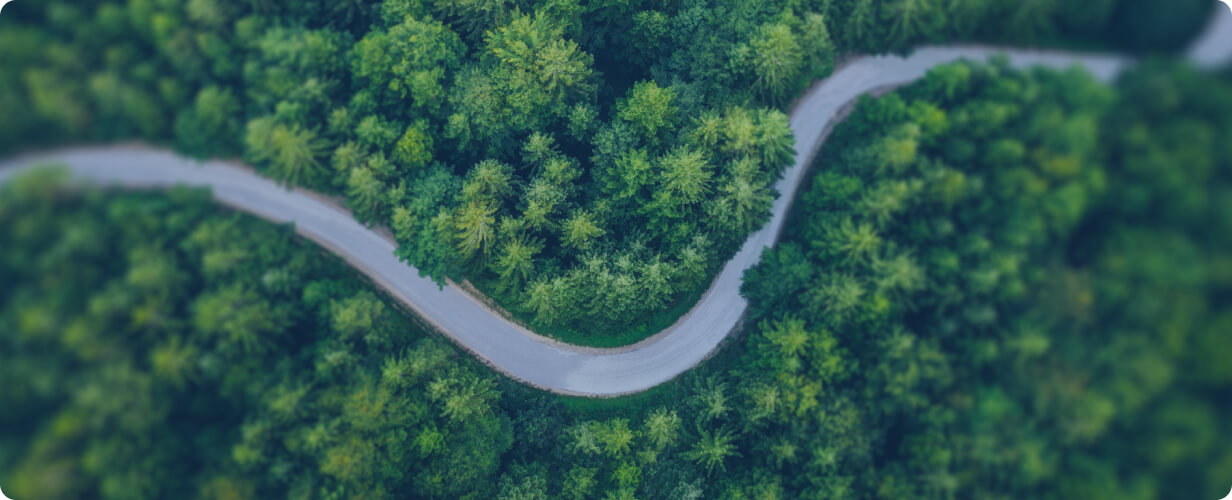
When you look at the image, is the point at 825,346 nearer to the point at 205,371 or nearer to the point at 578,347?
the point at 578,347

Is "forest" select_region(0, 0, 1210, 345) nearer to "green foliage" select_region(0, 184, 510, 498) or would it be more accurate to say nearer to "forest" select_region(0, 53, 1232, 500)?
"forest" select_region(0, 53, 1232, 500)

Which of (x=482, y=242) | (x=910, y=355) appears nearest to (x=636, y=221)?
(x=482, y=242)

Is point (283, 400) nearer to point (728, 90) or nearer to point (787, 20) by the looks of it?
point (728, 90)

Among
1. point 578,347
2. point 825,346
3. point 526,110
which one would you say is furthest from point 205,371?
point 825,346

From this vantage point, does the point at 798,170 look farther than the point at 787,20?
Yes

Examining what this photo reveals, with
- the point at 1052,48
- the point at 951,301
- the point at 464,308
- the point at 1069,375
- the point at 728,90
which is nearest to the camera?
the point at 1069,375

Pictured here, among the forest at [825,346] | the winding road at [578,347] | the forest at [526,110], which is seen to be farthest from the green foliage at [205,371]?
the forest at [526,110]

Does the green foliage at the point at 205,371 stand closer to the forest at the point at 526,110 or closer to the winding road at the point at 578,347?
the winding road at the point at 578,347
